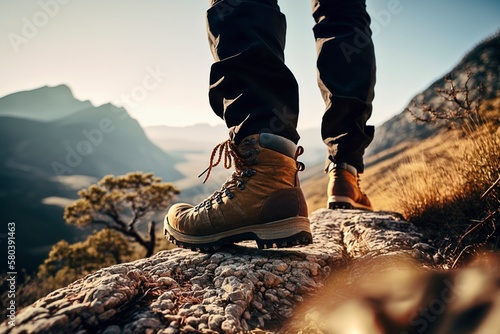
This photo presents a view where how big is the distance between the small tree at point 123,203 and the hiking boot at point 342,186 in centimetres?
947

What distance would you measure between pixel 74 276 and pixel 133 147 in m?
123

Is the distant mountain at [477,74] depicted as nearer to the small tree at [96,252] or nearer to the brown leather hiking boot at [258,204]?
the small tree at [96,252]

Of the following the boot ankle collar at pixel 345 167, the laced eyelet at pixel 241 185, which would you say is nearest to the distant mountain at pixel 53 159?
the boot ankle collar at pixel 345 167

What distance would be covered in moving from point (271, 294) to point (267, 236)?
1.00 ft

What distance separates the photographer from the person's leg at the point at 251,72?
1296 millimetres

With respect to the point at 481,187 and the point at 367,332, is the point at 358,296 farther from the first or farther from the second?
the point at 481,187

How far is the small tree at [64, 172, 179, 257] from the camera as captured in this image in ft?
34.6

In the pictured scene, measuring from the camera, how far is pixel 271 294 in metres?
1.04

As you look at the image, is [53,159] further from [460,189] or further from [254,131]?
[460,189]

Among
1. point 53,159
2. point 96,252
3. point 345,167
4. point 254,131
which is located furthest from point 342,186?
point 53,159

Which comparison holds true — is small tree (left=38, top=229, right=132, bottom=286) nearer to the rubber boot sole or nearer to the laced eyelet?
the rubber boot sole

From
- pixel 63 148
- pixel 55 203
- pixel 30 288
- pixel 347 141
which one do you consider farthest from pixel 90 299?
pixel 63 148

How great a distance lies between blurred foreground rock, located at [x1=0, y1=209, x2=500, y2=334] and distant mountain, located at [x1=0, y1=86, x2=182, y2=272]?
18.2 m

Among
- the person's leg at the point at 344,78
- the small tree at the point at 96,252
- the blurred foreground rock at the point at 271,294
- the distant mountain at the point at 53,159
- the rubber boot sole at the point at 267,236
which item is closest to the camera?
the blurred foreground rock at the point at 271,294
